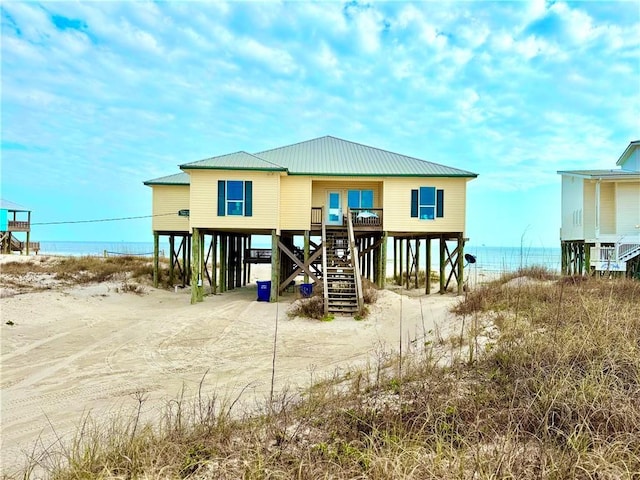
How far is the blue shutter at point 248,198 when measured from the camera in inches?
694

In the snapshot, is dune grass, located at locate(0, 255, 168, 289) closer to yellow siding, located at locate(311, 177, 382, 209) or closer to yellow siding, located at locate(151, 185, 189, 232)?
yellow siding, located at locate(151, 185, 189, 232)

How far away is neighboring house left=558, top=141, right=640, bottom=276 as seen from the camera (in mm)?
18562

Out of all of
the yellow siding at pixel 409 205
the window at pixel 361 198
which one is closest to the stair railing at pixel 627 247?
the yellow siding at pixel 409 205

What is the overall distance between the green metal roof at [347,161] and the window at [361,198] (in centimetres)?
146

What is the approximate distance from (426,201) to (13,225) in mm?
38393

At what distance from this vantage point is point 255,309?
15656 mm

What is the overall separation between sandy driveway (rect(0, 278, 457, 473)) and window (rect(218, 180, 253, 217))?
3831 mm

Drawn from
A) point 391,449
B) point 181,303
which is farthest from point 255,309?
point 391,449

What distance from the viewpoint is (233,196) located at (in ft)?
57.8

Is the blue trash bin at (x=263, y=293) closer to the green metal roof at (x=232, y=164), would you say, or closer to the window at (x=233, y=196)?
the window at (x=233, y=196)

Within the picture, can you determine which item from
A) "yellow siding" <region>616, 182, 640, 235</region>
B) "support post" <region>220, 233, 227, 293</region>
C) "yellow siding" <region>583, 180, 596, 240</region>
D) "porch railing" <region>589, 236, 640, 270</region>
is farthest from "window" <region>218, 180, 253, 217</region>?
"yellow siding" <region>616, 182, 640, 235</region>

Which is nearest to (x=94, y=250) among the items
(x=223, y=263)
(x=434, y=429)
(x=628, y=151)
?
(x=223, y=263)

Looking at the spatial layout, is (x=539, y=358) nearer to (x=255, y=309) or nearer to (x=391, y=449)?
(x=391, y=449)

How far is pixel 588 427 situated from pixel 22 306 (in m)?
15.9
